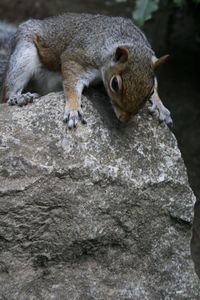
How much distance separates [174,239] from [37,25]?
150cm

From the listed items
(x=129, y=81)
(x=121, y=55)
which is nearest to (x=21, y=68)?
(x=121, y=55)

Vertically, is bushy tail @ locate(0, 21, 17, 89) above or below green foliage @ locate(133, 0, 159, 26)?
below

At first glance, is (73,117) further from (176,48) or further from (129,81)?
(176,48)

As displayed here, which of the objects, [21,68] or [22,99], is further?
[21,68]

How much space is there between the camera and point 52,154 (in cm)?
331

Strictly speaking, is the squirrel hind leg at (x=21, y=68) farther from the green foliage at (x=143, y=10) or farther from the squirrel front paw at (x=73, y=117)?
the green foliage at (x=143, y=10)

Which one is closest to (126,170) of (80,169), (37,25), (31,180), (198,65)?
(80,169)

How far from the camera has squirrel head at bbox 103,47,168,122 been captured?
3.22 m

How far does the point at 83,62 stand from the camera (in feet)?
11.9

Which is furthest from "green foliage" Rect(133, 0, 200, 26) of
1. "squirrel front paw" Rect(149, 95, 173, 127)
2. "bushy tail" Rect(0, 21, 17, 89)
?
"squirrel front paw" Rect(149, 95, 173, 127)

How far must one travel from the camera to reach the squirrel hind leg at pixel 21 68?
3938 millimetres

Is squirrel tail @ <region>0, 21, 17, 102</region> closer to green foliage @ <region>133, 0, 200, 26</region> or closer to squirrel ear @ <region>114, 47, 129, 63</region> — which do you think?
green foliage @ <region>133, 0, 200, 26</region>

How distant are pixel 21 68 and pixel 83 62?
0.46m

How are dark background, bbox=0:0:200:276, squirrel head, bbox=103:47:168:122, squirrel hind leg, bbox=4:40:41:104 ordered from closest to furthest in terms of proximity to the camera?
1. squirrel head, bbox=103:47:168:122
2. squirrel hind leg, bbox=4:40:41:104
3. dark background, bbox=0:0:200:276
